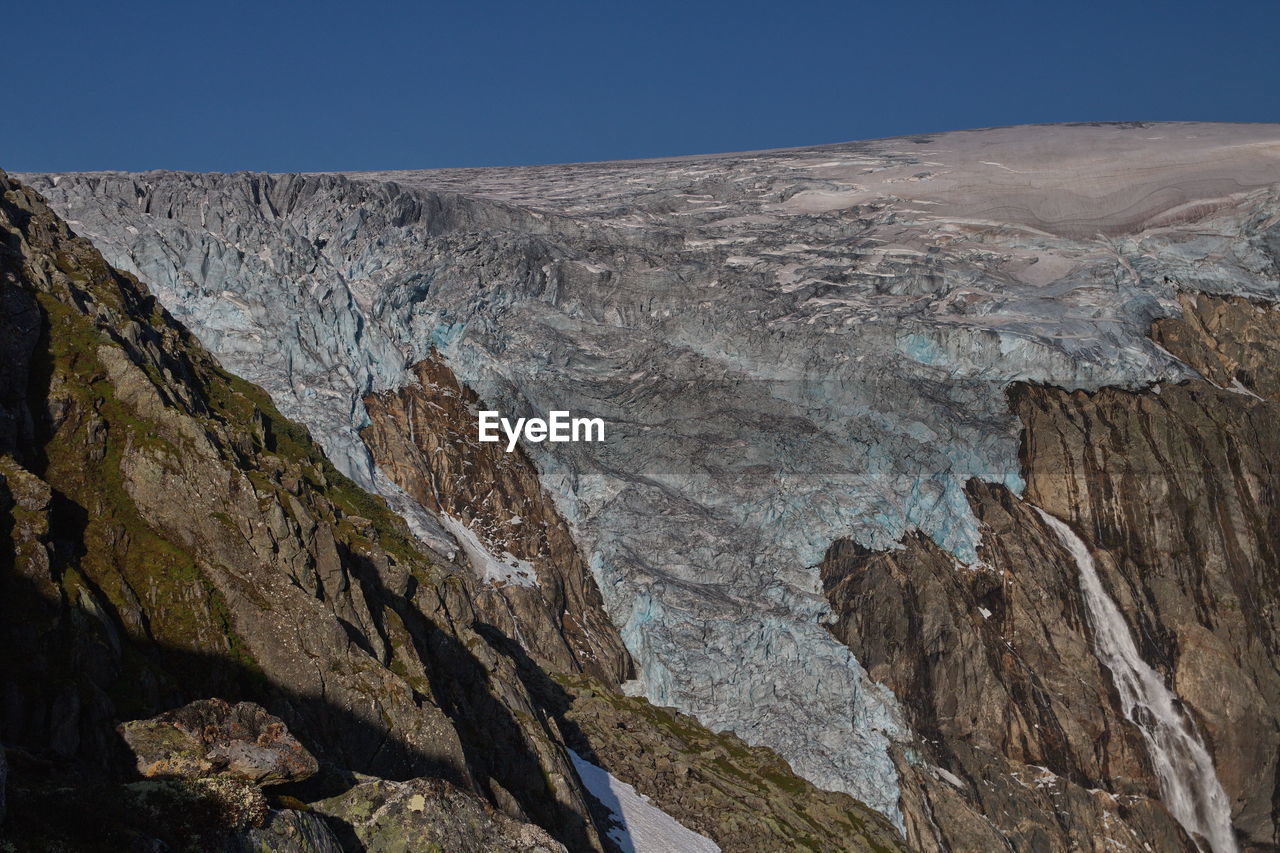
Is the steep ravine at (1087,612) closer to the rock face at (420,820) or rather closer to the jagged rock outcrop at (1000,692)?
the jagged rock outcrop at (1000,692)

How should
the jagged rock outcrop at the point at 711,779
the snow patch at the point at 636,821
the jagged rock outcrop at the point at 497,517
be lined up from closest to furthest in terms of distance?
the snow patch at the point at 636,821 < the jagged rock outcrop at the point at 711,779 < the jagged rock outcrop at the point at 497,517

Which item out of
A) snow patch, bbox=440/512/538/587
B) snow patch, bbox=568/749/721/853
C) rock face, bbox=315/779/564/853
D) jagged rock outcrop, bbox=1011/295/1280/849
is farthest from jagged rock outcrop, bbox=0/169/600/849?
jagged rock outcrop, bbox=1011/295/1280/849

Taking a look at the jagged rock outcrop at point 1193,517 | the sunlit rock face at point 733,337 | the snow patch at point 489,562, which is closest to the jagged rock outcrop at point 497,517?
the snow patch at point 489,562

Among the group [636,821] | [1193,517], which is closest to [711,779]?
[636,821]

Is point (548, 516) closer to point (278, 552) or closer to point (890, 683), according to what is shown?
point (890, 683)

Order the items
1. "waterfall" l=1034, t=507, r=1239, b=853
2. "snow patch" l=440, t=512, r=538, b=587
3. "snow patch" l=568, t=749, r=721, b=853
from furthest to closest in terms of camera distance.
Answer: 1. "waterfall" l=1034, t=507, r=1239, b=853
2. "snow patch" l=440, t=512, r=538, b=587
3. "snow patch" l=568, t=749, r=721, b=853

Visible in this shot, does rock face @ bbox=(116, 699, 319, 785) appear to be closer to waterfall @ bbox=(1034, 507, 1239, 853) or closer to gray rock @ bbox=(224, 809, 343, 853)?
gray rock @ bbox=(224, 809, 343, 853)

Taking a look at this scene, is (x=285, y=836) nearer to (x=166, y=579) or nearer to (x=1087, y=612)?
(x=166, y=579)
